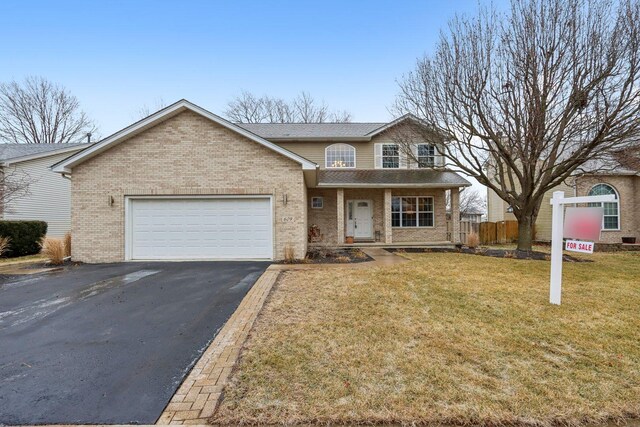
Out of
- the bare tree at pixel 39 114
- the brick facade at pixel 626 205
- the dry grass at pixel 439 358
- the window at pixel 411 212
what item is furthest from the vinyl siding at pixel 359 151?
the bare tree at pixel 39 114

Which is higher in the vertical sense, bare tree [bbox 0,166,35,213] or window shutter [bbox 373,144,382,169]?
window shutter [bbox 373,144,382,169]

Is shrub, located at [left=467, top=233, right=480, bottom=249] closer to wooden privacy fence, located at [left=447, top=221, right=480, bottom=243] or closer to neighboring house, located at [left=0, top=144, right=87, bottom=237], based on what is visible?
wooden privacy fence, located at [left=447, top=221, right=480, bottom=243]

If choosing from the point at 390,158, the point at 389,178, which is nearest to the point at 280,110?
the point at 390,158

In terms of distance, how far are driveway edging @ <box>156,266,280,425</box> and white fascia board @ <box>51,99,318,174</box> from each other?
6900 mm

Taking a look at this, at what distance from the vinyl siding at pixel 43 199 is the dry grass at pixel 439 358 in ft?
60.4

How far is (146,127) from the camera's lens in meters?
10.5

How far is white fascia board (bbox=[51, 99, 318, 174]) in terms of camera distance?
1021 cm

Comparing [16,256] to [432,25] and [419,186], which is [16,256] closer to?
[419,186]

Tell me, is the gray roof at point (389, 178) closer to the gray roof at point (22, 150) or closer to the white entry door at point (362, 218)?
A: the white entry door at point (362, 218)

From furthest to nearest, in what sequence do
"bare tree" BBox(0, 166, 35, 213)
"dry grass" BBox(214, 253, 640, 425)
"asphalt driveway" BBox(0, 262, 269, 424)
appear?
"bare tree" BBox(0, 166, 35, 213) < "asphalt driveway" BBox(0, 262, 269, 424) < "dry grass" BBox(214, 253, 640, 425)

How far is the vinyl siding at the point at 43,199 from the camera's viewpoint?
16.6 meters

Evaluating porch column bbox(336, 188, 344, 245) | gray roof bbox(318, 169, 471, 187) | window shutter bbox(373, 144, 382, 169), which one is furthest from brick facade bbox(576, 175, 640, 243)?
porch column bbox(336, 188, 344, 245)

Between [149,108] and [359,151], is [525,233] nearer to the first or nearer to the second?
[359,151]

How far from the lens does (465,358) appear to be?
131 inches
